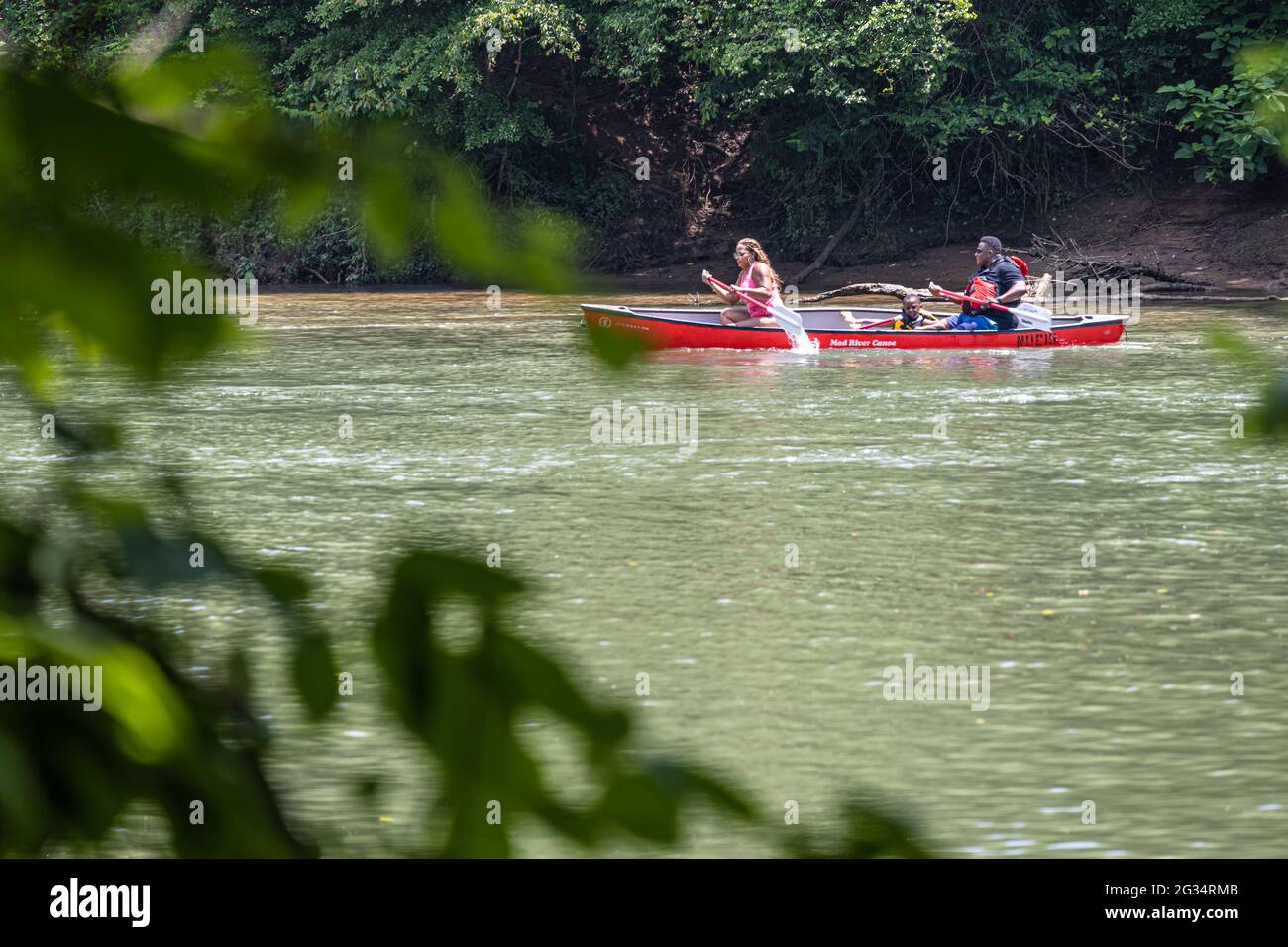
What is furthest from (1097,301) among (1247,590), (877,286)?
(1247,590)

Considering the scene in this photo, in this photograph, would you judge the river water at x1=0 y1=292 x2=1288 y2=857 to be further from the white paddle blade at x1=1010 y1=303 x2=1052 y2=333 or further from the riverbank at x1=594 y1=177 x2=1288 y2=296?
the riverbank at x1=594 y1=177 x2=1288 y2=296

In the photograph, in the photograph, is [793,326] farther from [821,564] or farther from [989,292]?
[821,564]

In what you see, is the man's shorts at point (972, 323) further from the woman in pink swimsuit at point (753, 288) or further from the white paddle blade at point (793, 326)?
the woman in pink swimsuit at point (753, 288)

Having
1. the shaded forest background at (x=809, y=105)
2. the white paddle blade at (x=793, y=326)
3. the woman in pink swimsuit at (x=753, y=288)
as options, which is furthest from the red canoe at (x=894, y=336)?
the shaded forest background at (x=809, y=105)

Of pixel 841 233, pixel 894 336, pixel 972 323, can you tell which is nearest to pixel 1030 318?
pixel 972 323

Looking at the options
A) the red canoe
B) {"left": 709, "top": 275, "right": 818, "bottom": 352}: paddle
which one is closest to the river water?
the red canoe

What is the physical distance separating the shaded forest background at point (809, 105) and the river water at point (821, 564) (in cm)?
1399

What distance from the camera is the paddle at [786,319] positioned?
2294cm

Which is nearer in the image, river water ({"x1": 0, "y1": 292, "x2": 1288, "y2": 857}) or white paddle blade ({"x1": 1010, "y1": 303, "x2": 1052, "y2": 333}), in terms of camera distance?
river water ({"x1": 0, "y1": 292, "x2": 1288, "y2": 857})

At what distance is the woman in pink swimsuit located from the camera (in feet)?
76.3

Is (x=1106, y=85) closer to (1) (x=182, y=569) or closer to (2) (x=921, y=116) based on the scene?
(2) (x=921, y=116)

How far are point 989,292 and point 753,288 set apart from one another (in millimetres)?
2831

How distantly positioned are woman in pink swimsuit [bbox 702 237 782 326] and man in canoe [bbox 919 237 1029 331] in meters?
1.89
